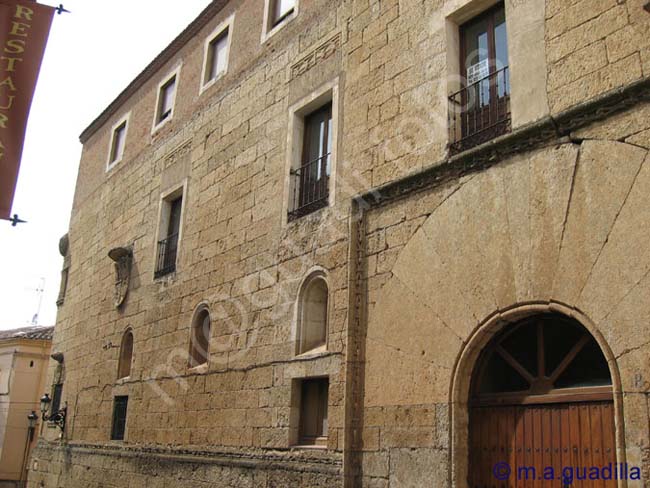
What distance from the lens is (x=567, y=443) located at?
Answer: 472 cm

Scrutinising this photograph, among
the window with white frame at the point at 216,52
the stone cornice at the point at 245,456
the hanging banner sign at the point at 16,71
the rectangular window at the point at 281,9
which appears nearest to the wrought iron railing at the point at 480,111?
the stone cornice at the point at 245,456

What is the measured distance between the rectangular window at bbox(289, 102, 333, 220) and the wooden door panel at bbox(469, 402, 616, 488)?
3095 millimetres

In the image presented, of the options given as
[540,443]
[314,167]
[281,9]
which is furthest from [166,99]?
[540,443]

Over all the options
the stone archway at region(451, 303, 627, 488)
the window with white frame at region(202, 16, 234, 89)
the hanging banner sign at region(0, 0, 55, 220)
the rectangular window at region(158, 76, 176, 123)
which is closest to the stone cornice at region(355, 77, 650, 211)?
the stone archway at region(451, 303, 627, 488)

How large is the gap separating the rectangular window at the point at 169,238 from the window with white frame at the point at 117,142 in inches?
127

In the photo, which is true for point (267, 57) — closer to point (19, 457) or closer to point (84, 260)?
point (84, 260)

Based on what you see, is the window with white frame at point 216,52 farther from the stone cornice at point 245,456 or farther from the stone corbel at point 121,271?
the stone cornice at point 245,456

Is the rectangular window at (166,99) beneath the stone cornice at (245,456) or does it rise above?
above

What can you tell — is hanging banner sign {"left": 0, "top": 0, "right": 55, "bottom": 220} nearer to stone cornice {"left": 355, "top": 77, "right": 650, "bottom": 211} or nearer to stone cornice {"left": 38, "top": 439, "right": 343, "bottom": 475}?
stone cornice {"left": 38, "top": 439, "right": 343, "bottom": 475}

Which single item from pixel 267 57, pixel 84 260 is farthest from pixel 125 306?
pixel 267 57

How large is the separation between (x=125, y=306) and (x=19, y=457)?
56.0 ft

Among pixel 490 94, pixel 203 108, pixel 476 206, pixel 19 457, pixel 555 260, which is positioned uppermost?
pixel 203 108

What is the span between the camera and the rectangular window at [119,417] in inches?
424

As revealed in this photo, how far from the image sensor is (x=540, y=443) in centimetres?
489
